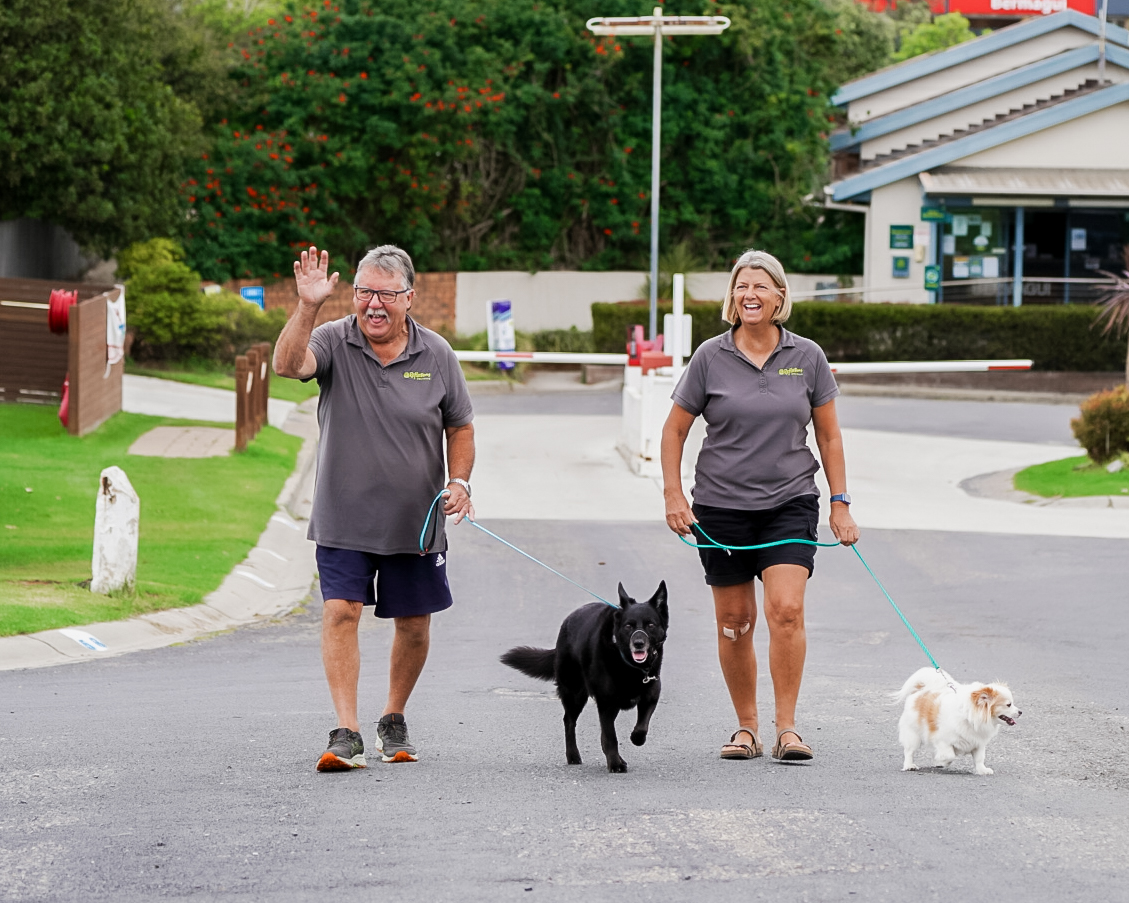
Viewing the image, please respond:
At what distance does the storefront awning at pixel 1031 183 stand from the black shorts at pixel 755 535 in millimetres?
30496

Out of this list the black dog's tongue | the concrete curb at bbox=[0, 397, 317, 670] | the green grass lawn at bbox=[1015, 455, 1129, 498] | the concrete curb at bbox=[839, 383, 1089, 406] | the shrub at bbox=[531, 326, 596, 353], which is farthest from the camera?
the shrub at bbox=[531, 326, 596, 353]

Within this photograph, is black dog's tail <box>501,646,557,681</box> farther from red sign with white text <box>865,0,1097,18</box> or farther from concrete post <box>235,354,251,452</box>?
red sign with white text <box>865,0,1097,18</box>

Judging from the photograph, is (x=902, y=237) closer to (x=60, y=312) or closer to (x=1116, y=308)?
(x=1116, y=308)

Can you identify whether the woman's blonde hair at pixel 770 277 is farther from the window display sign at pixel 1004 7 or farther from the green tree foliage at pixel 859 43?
the window display sign at pixel 1004 7

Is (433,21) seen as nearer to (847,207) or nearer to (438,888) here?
(847,207)

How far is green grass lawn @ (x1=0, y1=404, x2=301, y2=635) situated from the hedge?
16.4 m

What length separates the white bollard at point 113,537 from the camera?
10.5 m

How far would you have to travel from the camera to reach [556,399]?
30.5 m

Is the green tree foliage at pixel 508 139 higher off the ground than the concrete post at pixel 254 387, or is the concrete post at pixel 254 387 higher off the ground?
the green tree foliage at pixel 508 139

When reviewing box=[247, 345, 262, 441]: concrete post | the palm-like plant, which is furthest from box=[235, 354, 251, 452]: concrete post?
the palm-like plant

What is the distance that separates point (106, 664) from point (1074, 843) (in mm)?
5971

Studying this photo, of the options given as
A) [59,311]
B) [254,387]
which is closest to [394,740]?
[254,387]

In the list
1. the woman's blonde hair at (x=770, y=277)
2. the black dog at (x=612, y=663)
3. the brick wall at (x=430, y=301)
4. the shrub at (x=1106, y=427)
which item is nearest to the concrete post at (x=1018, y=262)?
the brick wall at (x=430, y=301)

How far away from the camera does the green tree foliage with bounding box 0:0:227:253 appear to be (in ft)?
80.3
